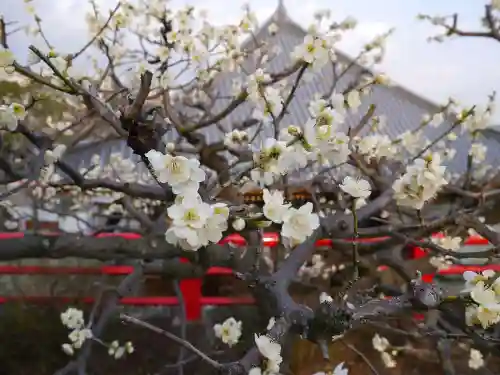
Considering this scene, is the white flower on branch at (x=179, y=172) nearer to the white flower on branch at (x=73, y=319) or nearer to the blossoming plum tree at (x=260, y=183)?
the blossoming plum tree at (x=260, y=183)

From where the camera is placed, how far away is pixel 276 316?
5.65 feet

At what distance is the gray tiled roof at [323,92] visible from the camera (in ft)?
21.4

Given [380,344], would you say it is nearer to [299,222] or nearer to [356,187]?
[356,187]

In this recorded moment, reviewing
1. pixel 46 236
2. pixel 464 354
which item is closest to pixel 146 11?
pixel 46 236

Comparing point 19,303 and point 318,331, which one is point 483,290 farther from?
point 19,303

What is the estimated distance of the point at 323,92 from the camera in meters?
6.82

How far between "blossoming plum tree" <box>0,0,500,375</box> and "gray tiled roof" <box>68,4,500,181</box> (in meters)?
2.39

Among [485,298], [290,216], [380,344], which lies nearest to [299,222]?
[290,216]

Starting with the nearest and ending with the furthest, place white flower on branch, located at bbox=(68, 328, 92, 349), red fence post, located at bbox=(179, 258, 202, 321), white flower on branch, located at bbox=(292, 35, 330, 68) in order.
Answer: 1. white flower on branch, located at bbox=(292, 35, 330, 68)
2. white flower on branch, located at bbox=(68, 328, 92, 349)
3. red fence post, located at bbox=(179, 258, 202, 321)

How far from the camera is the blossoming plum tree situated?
1260mm

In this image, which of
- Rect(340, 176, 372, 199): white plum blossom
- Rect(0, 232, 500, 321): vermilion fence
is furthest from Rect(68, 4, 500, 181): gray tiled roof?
Rect(340, 176, 372, 199): white plum blossom

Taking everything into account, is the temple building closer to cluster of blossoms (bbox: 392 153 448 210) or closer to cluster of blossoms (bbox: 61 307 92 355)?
cluster of blossoms (bbox: 61 307 92 355)

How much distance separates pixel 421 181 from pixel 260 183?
0.45 metres

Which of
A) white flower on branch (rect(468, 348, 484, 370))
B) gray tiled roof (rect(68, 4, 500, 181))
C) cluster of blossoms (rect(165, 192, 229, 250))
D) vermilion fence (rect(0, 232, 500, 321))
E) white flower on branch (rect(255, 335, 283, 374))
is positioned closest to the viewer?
cluster of blossoms (rect(165, 192, 229, 250))
